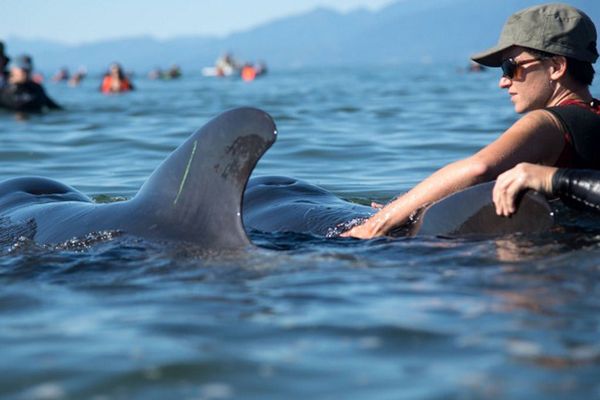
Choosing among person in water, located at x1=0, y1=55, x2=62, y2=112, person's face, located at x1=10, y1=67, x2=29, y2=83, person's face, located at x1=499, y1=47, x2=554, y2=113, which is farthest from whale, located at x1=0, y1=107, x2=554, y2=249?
person's face, located at x1=10, y1=67, x2=29, y2=83

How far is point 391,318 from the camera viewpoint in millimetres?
4117

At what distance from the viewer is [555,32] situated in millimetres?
5676

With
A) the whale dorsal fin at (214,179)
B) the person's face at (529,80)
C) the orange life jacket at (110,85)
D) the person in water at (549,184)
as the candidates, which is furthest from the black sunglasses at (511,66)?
the orange life jacket at (110,85)

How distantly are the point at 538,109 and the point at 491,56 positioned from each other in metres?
0.51

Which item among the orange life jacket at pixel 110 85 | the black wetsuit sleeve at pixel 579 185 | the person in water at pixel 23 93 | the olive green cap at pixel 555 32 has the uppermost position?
the olive green cap at pixel 555 32

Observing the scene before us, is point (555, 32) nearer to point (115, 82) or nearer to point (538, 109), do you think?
point (538, 109)

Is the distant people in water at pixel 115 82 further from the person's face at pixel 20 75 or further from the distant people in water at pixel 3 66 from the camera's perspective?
the person's face at pixel 20 75

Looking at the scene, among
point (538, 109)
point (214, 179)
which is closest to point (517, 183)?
point (538, 109)

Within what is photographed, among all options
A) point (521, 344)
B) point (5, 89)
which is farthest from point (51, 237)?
point (5, 89)

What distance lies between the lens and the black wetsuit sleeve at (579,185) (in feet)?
17.0

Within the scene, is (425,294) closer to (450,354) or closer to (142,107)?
(450,354)

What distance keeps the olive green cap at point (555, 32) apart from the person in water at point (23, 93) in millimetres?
16963

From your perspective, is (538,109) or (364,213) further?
(364,213)

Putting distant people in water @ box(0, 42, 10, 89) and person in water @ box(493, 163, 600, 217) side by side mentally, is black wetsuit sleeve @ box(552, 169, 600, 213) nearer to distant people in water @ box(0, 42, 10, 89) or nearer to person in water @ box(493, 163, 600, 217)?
person in water @ box(493, 163, 600, 217)
